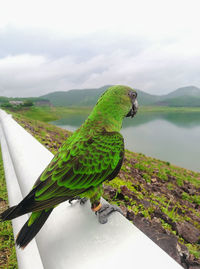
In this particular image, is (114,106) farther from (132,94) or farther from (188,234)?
(188,234)

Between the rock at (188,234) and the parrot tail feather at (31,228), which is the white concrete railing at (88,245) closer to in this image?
the parrot tail feather at (31,228)

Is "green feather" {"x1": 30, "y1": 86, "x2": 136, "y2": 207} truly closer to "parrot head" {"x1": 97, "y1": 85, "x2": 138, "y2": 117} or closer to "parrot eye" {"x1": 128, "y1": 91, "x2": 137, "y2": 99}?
"parrot head" {"x1": 97, "y1": 85, "x2": 138, "y2": 117}

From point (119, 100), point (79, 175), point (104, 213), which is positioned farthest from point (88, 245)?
point (119, 100)

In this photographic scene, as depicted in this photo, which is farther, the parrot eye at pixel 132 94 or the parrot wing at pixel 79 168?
the parrot eye at pixel 132 94

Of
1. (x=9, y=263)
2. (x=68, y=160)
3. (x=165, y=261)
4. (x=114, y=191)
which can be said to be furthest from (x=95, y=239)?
(x=114, y=191)

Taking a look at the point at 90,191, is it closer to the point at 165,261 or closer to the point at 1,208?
the point at 165,261

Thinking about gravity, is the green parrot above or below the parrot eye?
below

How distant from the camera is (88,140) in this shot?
2227 mm

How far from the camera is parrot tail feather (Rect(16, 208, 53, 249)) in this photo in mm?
1485

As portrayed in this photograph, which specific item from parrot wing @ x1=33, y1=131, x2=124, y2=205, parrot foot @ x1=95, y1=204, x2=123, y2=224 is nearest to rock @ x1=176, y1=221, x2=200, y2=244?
parrot foot @ x1=95, y1=204, x2=123, y2=224

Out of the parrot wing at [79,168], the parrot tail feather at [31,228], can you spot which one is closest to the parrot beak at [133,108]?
the parrot wing at [79,168]

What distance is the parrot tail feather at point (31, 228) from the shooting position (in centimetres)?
148

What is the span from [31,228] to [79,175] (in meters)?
0.69

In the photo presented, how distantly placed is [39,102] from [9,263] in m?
160
